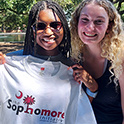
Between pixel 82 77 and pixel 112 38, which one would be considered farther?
pixel 112 38

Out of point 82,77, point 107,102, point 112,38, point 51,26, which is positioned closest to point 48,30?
point 51,26

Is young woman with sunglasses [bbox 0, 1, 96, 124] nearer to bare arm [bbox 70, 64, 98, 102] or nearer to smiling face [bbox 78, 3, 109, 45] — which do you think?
bare arm [bbox 70, 64, 98, 102]

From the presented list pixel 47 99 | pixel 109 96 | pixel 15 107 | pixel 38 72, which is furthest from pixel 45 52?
pixel 109 96

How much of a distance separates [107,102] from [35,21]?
111 cm

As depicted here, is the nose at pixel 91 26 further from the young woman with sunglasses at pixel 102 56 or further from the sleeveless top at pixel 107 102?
the sleeveless top at pixel 107 102

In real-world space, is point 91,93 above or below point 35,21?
below

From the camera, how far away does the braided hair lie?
5.69 ft

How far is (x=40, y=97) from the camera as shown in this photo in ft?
5.44

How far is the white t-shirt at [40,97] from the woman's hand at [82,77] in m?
0.07

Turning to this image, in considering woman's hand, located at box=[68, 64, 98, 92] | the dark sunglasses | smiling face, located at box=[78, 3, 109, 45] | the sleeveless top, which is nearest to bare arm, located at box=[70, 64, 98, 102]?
woman's hand, located at box=[68, 64, 98, 92]

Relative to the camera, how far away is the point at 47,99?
1.66 meters

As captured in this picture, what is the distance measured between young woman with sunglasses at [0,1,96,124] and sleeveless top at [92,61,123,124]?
226 millimetres

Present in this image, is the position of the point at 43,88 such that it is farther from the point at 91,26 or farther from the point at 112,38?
the point at 112,38

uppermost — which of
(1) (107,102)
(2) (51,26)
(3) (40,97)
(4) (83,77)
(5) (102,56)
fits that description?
(2) (51,26)
